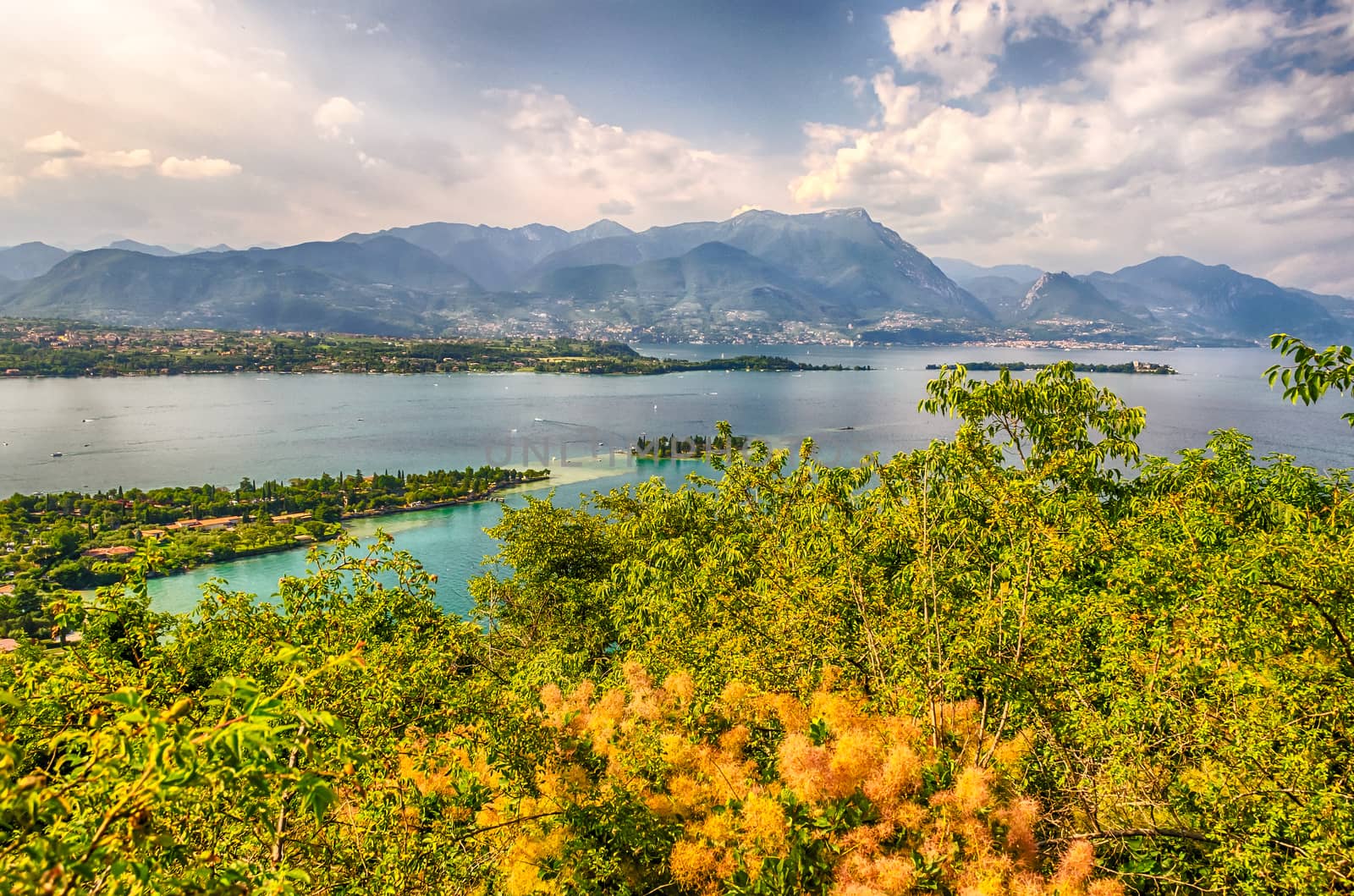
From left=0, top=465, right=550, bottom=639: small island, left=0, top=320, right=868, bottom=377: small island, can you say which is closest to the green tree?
left=0, top=465, right=550, bottom=639: small island

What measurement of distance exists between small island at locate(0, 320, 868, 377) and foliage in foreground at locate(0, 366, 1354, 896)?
9504 cm

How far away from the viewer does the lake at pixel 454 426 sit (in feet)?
116

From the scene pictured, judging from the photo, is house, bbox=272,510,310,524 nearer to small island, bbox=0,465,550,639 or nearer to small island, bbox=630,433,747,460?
small island, bbox=0,465,550,639

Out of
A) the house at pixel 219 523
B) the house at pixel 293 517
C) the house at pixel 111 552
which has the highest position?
the house at pixel 111 552

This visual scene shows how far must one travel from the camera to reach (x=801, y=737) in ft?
14.2

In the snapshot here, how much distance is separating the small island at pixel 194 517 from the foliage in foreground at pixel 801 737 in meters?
19.2

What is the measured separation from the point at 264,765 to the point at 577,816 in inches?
111

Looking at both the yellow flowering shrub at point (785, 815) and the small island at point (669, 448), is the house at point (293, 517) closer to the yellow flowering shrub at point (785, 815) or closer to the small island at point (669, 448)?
the small island at point (669, 448)

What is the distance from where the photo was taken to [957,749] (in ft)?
15.4

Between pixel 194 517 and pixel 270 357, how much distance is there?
80861 millimetres

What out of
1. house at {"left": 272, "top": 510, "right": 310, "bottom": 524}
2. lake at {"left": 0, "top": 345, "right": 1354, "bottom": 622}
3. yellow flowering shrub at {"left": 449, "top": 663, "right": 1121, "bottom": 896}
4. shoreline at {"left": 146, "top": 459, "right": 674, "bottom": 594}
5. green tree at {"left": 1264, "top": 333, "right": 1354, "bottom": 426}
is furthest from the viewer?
lake at {"left": 0, "top": 345, "right": 1354, "bottom": 622}

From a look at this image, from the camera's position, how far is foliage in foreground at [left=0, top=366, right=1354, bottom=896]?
2416 mm

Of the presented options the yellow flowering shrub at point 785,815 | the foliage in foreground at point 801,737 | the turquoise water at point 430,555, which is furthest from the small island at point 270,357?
the yellow flowering shrub at point 785,815

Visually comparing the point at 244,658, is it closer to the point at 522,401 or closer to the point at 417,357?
the point at 522,401
